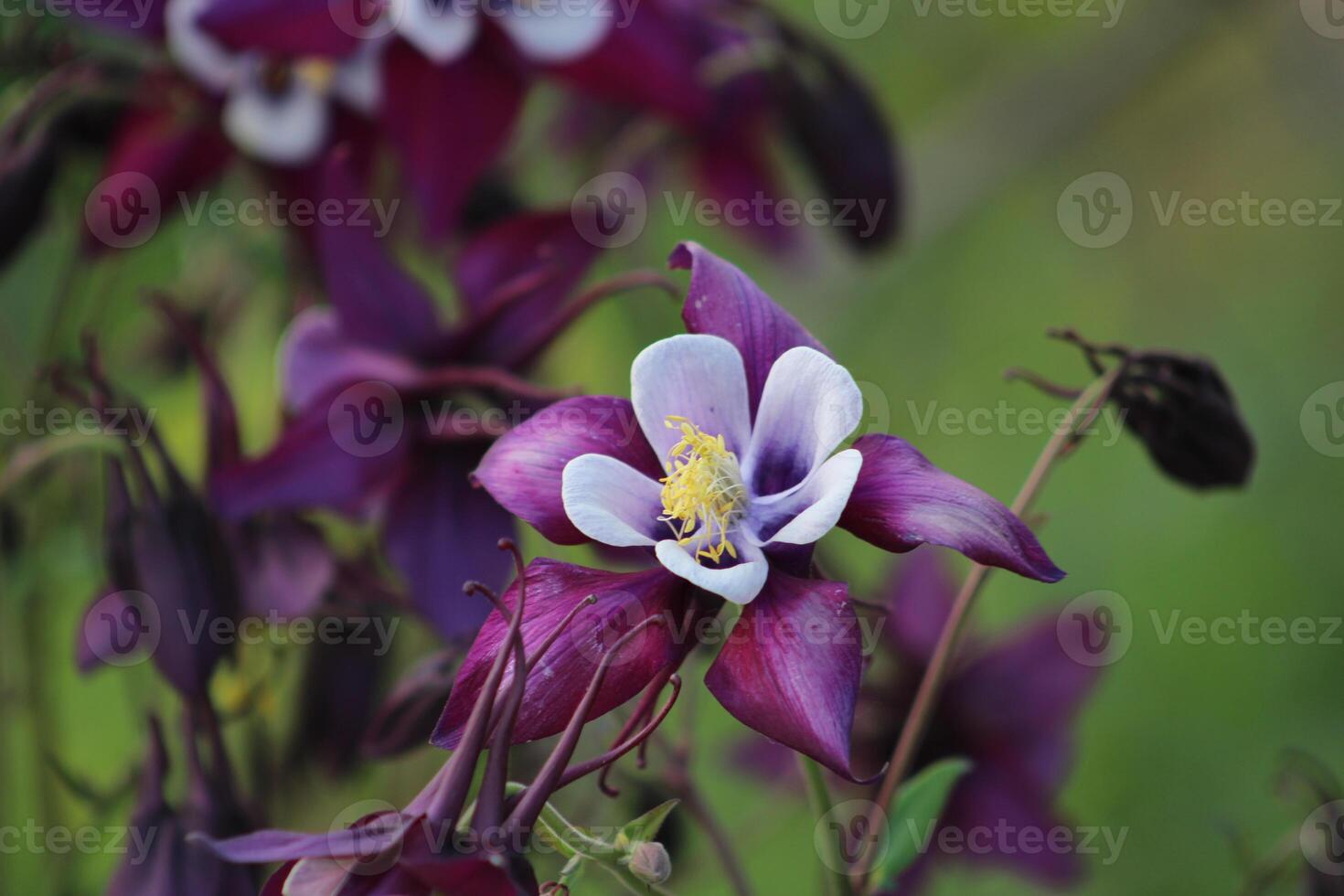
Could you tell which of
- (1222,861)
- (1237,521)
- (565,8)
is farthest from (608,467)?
(1237,521)

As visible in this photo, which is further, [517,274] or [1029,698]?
[1029,698]

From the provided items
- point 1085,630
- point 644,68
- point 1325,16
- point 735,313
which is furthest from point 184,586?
point 1325,16

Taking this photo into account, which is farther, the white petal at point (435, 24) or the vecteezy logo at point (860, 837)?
the white petal at point (435, 24)
